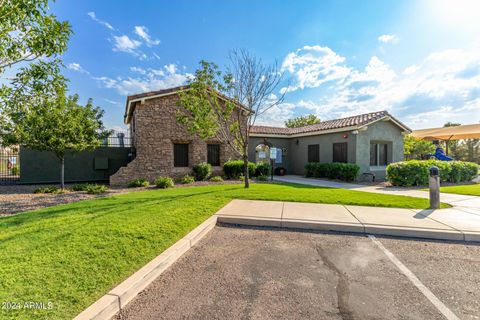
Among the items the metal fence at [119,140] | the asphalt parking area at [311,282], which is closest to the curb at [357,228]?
the asphalt parking area at [311,282]

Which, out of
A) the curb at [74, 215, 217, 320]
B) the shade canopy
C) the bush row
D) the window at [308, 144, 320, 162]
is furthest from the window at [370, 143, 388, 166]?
the curb at [74, 215, 217, 320]

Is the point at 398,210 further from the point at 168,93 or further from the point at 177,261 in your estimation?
the point at 168,93

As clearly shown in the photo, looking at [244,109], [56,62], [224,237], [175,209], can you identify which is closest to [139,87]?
[244,109]

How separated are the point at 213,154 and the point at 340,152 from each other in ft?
28.5

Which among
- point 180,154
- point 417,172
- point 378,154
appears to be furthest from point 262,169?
point 417,172

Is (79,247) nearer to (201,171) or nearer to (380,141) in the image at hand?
(201,171)

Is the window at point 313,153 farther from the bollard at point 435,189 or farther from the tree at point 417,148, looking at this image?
the tree at point 417,148

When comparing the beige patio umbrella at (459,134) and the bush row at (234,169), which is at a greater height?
the beige patio umbrella at (459,134)

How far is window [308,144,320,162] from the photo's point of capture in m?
16.5

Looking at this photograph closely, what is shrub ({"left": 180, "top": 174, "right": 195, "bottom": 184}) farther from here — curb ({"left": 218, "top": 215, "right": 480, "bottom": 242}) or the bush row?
curb ({"left": 218, "top": 215, "right": 480, "bottom": 242})

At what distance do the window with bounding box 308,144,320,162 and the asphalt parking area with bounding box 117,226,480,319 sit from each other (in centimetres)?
1238

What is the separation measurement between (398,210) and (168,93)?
Answer: 494 inches

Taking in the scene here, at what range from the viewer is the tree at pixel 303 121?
140 feet

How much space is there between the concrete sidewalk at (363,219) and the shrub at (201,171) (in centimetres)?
692
